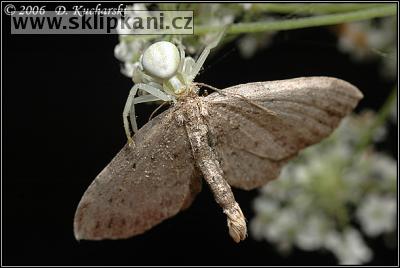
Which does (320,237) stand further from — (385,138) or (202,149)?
(202,149)

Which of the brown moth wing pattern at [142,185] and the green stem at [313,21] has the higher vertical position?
the green stem at [313,21]

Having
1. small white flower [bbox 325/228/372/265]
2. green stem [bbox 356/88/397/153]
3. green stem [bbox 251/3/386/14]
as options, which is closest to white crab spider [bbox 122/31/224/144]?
green stem [bbox 251/3/386/14]

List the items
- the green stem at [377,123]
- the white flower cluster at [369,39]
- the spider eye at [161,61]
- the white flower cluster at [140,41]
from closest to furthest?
1. the spider eye at [161,61]
2. the white flower cluster at [140,41]
3. the green stem at [377,123]
4. the white flower cluster at [369,39]

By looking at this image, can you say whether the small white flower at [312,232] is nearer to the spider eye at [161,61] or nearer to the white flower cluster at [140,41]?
the white flower cluster at [140,41]

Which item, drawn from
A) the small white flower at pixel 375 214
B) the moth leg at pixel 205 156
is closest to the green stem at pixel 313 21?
the moth leg at pixel 205 156

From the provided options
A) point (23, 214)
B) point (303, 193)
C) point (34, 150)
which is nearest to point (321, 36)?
point (303, 193)

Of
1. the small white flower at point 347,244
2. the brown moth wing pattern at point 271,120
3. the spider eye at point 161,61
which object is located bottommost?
the small white flower at point 347,244

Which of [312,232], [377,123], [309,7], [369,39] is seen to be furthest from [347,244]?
[309,7]
